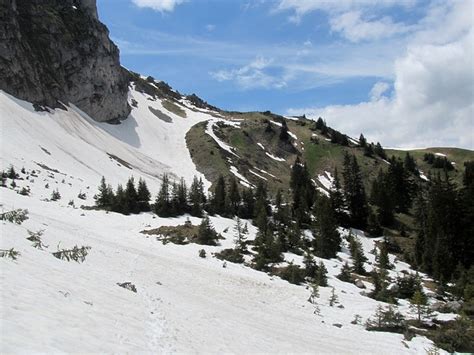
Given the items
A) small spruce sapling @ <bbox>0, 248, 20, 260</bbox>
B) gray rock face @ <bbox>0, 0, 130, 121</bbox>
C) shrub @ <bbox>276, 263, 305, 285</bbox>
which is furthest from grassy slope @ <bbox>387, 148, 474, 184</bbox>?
small spruce sapling @ <bbox>0, 248, 20, 260</bbox>

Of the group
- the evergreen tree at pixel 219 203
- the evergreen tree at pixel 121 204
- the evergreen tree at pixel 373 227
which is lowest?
the evergreen tree at pixel 121 204

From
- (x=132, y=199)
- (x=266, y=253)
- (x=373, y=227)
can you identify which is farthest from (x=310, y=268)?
(x=373, y=227)

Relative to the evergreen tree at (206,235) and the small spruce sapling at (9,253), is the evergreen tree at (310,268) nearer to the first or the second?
the evergreen tree at (206,235)

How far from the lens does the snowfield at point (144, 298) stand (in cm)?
1093

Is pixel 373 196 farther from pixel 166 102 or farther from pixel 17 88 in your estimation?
pixel 166 102

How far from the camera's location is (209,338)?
48.9 feet

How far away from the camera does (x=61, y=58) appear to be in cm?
11525

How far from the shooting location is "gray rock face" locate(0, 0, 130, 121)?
314ft

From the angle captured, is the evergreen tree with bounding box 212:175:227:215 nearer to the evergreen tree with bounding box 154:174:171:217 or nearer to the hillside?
the hillside

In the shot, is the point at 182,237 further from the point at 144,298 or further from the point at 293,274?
the point at 144,298

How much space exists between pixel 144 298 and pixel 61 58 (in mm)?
112585

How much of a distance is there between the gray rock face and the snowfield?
45.0 m

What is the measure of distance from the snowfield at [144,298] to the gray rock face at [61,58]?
4504 centimetres

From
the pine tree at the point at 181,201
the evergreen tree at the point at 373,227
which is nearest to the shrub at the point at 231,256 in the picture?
the pine tree at the point at 181,201
